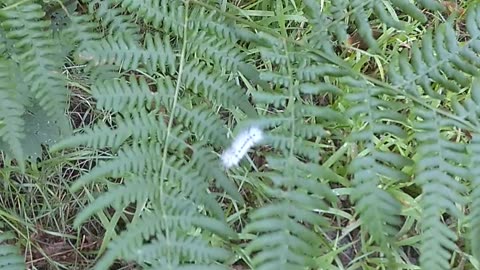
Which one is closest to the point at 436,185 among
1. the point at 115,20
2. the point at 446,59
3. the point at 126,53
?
the point at 446,59

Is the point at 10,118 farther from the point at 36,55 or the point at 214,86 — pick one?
the point at 214,86

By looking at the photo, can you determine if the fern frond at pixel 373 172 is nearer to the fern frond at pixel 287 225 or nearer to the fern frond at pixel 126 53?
the fern frond at pixel 287 225

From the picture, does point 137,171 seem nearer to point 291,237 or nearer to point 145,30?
point 291,237

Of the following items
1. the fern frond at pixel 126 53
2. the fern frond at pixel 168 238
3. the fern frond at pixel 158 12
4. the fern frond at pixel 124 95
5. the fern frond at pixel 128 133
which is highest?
the fern frond at pixel 158 12

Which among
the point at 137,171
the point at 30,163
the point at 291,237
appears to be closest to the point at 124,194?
the point at 137,171

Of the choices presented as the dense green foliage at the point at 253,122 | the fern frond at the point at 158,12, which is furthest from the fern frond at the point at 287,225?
Answer: the fern frond at the point at 158,12

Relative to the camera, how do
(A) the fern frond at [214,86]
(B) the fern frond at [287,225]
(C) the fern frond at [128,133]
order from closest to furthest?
(B) the fern frond at [287,225]
(C) the fern frond at [128,133]
(A) the fern frond at [214,86]
